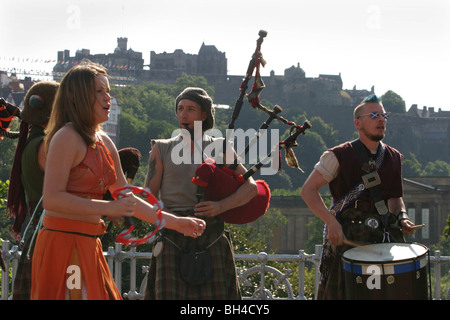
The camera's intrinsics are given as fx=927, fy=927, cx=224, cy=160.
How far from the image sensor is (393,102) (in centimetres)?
15462

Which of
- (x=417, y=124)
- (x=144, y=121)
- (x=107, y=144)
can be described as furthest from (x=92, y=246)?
(x=417, y=124)

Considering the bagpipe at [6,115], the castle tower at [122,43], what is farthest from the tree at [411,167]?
the bagpipe at [6,115]

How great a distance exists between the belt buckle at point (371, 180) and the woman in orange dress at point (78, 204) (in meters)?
1.71

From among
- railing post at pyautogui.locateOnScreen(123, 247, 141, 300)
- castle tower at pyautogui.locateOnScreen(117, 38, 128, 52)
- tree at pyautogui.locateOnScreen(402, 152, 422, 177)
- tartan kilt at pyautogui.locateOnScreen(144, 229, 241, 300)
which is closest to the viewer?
tartan kilt at pyautogui.locateOnScreen(144, 229, 241, 300)

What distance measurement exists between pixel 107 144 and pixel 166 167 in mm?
1037

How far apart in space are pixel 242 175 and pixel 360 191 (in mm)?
778

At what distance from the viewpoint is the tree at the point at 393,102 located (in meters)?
154

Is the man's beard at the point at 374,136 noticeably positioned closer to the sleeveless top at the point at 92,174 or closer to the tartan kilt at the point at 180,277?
the tartan kilt at the point at 180,277

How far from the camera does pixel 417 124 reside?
150500 millimetres

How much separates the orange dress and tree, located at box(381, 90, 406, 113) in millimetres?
151379

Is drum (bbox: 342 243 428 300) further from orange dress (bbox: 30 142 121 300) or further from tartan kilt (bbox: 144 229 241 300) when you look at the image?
orange dress (bbox: 30 142 121 300)

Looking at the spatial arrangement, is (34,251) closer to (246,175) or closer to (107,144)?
(107,144)

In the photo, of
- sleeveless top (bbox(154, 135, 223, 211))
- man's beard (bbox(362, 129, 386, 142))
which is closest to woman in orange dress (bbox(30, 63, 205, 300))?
sleeveless top (bbox(154, 135, 223, 211))

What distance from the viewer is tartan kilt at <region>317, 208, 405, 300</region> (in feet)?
Answer: 18.8
